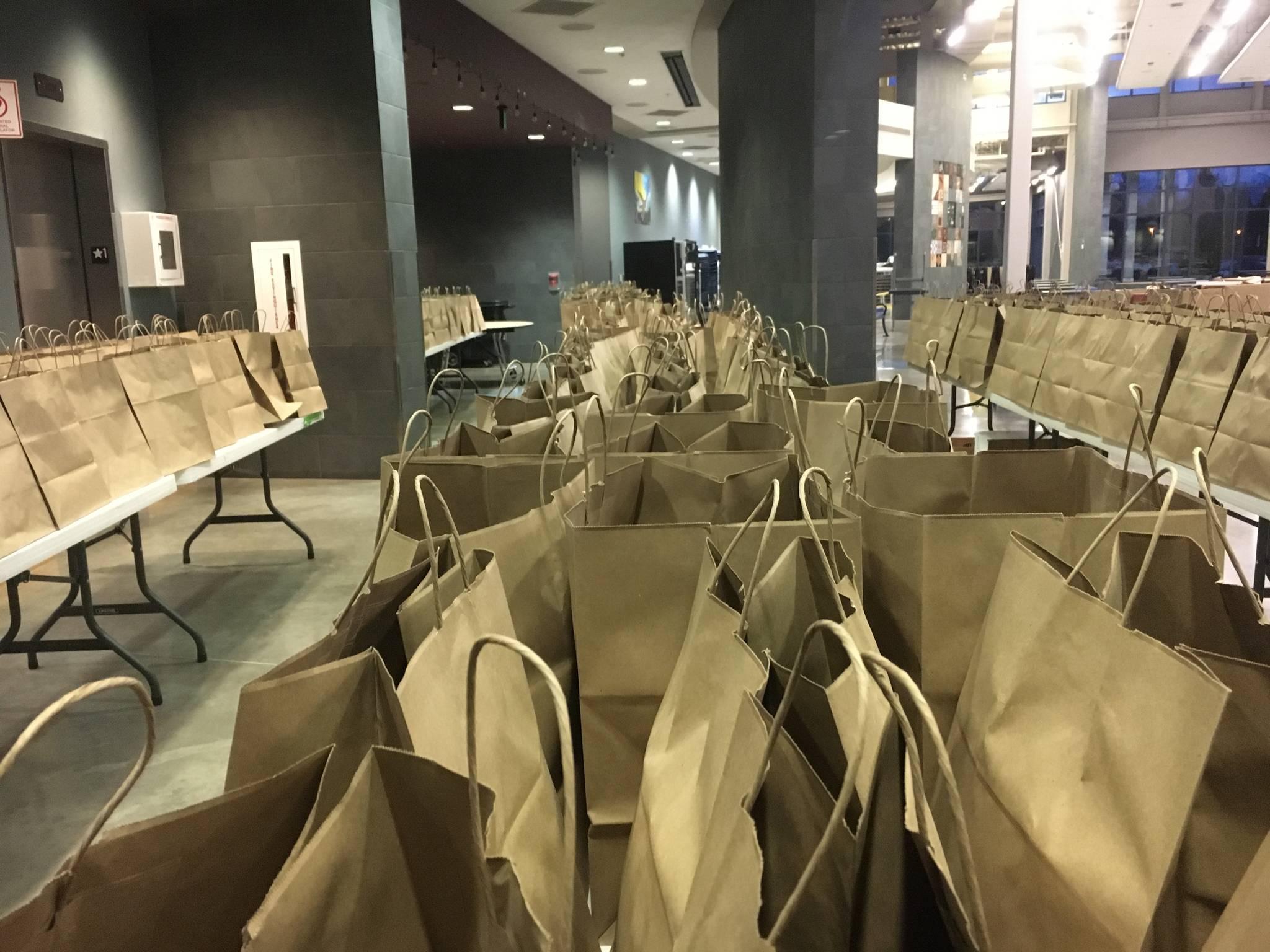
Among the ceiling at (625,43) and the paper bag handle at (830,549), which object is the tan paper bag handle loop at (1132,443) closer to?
the paper bag handle at (830,549)

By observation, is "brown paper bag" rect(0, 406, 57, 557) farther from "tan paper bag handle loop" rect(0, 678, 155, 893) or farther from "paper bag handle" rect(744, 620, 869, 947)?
"paper bag handle" rect(744, 620, 869, 947)

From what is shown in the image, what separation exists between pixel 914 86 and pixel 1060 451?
1176 cm

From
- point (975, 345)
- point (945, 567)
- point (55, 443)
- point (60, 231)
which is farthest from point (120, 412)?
point (975, 345)

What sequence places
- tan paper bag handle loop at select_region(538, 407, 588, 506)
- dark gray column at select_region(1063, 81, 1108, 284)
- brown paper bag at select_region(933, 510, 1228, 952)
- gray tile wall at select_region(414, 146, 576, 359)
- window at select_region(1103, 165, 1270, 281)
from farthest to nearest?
1. window at select_region(1103, 165, 1270, 281)
2. dark gray column at select_region(1063, 81, 1108, 284)
3. gray tile wall at select_region(414, 146, 576, 359)
4. tan paper bag handle loop at select_region(538, 407, 588, 506)
5. brown paper bag at select_region(933, 510, 1228, 952)

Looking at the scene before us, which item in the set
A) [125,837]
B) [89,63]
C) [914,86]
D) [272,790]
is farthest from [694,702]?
[914,86]

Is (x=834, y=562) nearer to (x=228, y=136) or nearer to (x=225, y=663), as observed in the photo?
(x=225, y=663)

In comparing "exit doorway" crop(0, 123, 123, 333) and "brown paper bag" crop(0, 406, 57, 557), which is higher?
"exit doorway" crop(0, 123, 123, 333)

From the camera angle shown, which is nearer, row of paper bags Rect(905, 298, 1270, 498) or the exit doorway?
row of paper bags Rect(905, 298, 1270, 498)

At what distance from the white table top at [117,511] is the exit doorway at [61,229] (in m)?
2.19

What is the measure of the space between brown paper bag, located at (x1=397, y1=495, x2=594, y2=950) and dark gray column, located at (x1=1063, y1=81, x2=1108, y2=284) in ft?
53.0

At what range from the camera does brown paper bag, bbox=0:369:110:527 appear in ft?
7.52

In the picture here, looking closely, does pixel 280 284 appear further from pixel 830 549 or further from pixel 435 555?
pixel 830 549

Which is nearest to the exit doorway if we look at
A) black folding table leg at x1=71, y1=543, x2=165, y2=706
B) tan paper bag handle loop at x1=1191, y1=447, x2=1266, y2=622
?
black folding table leg at x1=71, y1=543, x2=165, y2=706

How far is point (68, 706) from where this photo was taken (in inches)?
26.3
